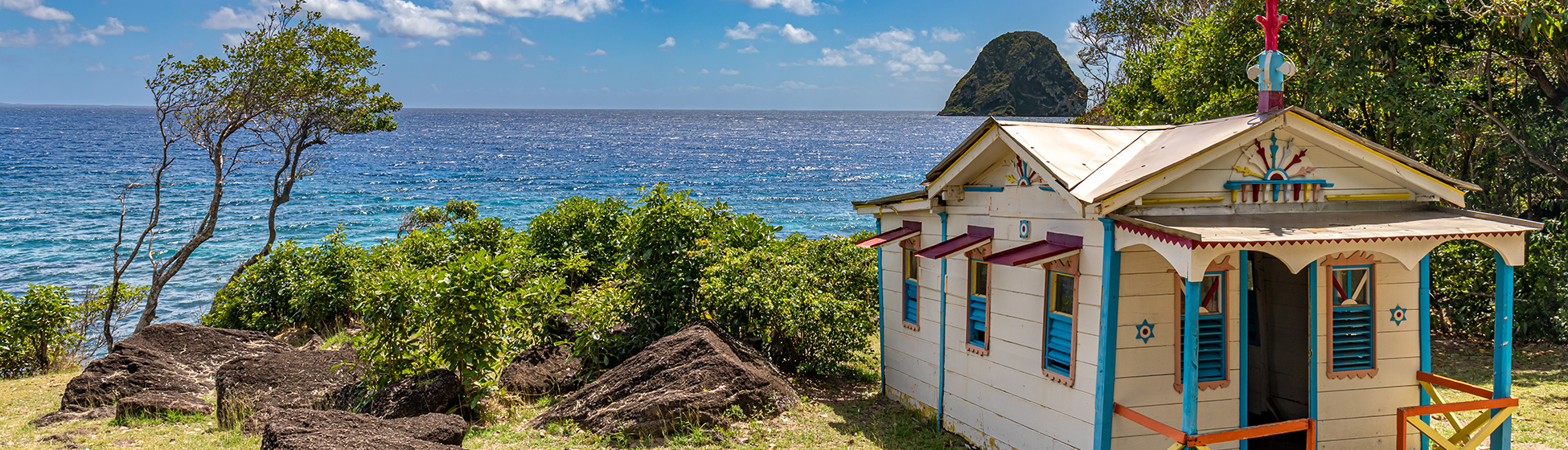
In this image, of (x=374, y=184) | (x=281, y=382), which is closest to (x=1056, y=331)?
(x=281, y=382)

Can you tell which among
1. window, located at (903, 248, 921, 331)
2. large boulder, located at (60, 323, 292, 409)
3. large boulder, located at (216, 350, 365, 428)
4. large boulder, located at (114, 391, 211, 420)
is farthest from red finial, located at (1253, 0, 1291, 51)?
large boulder, located at (60, 323, 292, 409)

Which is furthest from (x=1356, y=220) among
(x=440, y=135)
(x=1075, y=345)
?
(x=440, y=135)

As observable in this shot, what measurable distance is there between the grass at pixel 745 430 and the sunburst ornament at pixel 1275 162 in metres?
4.62

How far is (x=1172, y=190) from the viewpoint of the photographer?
26.9 feet

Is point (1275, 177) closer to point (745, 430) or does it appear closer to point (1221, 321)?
point (1221, 321)

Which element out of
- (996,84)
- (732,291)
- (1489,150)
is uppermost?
(996,84)

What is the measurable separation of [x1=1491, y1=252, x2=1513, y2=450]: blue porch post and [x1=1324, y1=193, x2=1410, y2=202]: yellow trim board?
3.36 ft

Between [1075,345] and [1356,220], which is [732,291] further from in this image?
[1356,220]

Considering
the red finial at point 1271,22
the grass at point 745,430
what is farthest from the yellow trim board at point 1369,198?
the grass at point 745,430

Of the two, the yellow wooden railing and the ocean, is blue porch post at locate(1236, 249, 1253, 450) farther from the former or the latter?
the ocean

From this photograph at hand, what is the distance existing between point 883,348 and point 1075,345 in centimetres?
473

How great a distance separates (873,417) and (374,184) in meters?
71.7

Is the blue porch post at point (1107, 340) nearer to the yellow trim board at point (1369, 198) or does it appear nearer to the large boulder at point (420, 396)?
the yellow trim board at point (1369, 198)

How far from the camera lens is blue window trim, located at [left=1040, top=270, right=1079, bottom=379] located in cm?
866
